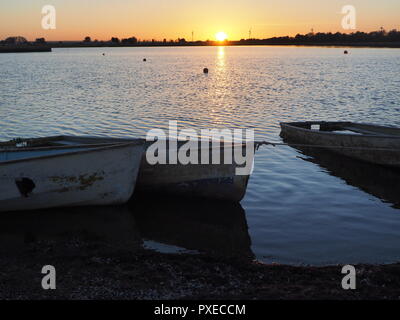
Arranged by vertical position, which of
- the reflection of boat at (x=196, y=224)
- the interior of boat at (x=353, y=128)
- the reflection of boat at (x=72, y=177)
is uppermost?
the interior of boat at (x=353, y=128)

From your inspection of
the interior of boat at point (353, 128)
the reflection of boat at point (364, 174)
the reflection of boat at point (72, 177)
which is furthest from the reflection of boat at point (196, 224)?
the interior of boat at point (353, 128)

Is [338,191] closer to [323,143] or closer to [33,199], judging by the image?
[323,143]

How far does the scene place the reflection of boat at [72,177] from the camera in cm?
1051

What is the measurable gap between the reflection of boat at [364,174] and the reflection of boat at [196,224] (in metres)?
4.40

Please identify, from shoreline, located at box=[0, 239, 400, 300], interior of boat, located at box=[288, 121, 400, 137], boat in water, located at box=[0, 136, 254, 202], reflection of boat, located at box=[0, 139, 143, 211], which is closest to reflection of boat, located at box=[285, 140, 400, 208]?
interior of boat, located at box=[288, 121, 400, 137]

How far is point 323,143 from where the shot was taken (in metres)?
16.6

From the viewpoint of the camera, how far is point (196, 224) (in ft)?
34.4

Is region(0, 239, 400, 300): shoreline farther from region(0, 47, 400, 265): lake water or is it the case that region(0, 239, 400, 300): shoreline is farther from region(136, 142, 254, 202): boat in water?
region(136, 142, 254, 202): boat in water

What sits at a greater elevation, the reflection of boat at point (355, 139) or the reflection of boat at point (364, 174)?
the reflection of boat at point (355, 139)

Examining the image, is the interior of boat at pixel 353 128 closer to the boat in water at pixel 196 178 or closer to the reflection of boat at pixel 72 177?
the boat in water at pixel 196 178

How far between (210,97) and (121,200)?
1041 inches

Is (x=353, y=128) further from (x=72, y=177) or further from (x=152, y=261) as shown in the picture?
(x=152, y=261)

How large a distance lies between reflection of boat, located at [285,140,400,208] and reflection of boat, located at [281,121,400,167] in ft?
0.73

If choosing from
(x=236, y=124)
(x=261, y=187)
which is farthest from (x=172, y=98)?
(x=261, y=187)
